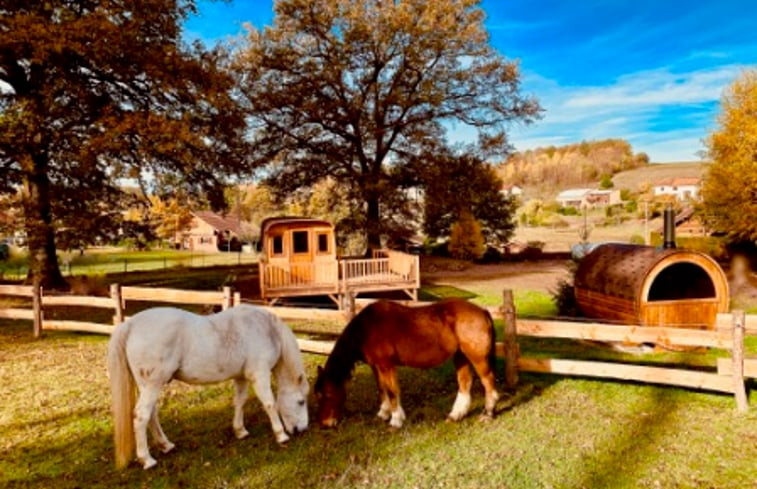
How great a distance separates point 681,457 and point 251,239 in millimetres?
50950

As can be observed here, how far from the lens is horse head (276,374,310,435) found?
5328 mm

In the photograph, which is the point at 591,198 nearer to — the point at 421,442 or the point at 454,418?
the point at 454,418

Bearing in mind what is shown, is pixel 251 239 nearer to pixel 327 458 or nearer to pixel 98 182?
pixel 98 182

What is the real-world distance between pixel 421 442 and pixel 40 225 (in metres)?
13.7

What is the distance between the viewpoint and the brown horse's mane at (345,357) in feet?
18.6

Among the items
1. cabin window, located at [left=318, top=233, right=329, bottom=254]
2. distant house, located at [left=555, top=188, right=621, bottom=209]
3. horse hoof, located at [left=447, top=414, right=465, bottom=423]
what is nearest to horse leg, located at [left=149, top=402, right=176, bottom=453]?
horse hoof, located at [left=447, top=414, right=465, bottom=423]

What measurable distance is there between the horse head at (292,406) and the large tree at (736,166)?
896 inches

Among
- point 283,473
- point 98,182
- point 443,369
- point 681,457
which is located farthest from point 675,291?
point 98,182


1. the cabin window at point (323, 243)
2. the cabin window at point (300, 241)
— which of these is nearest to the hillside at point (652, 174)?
the cabin window at point (323, 243)

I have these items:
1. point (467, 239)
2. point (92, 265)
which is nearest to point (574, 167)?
point (467, 239)

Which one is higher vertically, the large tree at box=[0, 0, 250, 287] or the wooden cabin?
the large tree at box=[0, 0, 250, 287]

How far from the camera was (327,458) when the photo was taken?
15.8 feet

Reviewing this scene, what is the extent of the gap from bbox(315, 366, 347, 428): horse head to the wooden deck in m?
8.51

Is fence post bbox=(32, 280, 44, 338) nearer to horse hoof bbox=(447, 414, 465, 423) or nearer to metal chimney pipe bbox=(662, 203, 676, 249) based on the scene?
horse hoof bbox=(447, 414, 465, 423)
